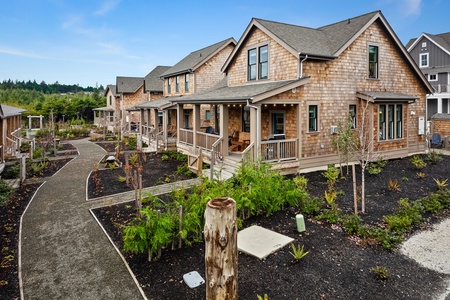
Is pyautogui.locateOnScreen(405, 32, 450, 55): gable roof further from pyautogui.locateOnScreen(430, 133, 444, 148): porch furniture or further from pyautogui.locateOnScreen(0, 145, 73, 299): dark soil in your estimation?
pyautogui.locateOnScreen(0, 145, 73, 299): dark soil

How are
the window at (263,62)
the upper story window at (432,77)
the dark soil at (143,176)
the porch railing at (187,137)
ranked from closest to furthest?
1. the dark soil at (143,176)
2. the window at (263,62)
3. the porch railing at (187,137)
4. the upper story window at (432,77)

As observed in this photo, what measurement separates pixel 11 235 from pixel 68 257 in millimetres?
2406

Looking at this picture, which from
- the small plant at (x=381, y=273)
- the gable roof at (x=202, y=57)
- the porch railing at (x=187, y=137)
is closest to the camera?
the small plant at (x=381, y=273)

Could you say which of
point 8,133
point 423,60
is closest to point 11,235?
point 8,133

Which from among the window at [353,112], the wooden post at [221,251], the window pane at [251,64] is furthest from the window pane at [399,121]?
the wooden post at [221,251]

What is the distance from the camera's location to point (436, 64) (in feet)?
116

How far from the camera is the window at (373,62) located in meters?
16.5

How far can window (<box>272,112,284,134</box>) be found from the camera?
16013mm

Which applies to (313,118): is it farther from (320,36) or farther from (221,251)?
(221,251)

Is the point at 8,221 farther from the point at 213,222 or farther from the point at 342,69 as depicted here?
the point at 342,69

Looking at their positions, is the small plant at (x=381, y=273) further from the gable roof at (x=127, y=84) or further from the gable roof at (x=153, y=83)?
the gable roof at (x=127, y=84)

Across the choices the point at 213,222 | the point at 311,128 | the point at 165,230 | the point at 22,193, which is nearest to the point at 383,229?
the point at 165,230

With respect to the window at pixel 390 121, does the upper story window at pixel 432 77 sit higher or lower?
higher

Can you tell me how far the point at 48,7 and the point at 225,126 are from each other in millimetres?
29264
